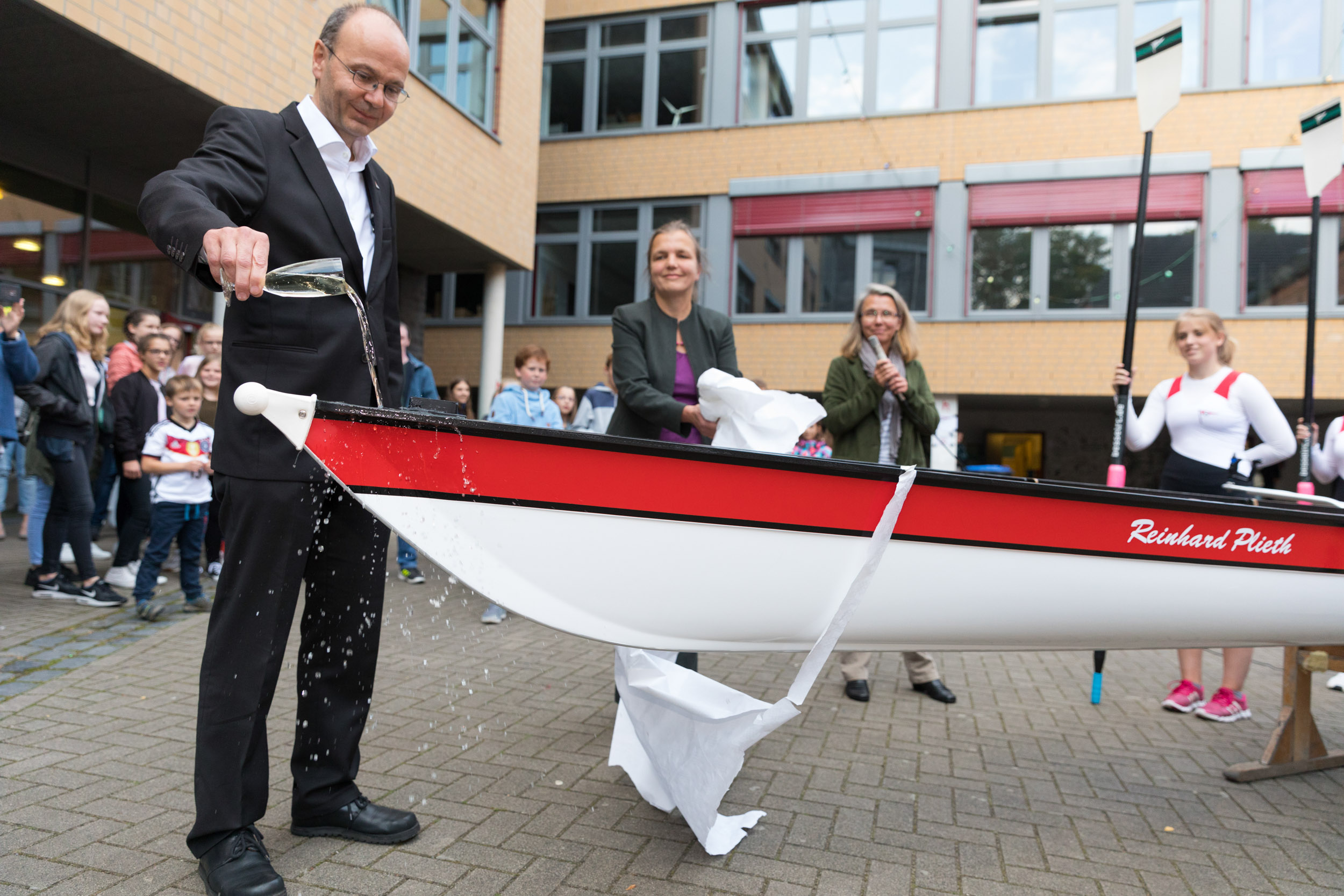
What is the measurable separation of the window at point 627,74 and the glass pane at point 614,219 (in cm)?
145

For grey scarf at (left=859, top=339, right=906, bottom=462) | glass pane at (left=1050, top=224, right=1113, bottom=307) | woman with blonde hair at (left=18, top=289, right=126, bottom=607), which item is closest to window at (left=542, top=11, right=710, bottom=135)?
glass pane at (left=1050, top=224, right=1113, bottom=307)

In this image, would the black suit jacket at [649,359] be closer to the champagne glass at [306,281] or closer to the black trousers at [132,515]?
the champagne glass at [306,281]

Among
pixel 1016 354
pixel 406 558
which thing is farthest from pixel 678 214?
pixel 406 558

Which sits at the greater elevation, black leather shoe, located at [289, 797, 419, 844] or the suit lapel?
the suit lapel

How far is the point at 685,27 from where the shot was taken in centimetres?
1554

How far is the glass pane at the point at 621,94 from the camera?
15.8 m

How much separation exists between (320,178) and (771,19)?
15.1m

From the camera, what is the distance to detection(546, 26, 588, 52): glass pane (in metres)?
16.2

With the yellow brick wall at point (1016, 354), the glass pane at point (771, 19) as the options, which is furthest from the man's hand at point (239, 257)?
the glass pane at point (771, 19)

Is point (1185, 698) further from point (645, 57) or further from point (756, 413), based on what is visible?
point (645, 57)

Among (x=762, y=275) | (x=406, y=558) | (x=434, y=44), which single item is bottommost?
(x=406, y=558)

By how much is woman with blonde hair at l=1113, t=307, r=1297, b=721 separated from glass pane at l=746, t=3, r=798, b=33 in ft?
42.5

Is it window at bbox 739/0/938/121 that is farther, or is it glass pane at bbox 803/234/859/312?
glass pane at bbox 803/234/859/312

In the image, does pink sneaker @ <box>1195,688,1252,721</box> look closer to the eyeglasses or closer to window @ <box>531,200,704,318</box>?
the eyeglasses
